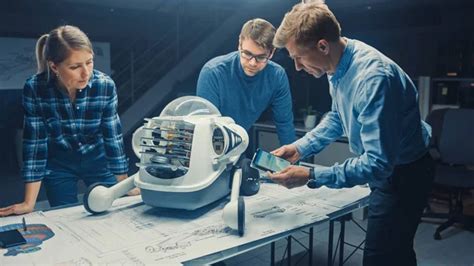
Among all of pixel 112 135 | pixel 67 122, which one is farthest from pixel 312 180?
pixel 67 122

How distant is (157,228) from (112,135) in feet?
1.78

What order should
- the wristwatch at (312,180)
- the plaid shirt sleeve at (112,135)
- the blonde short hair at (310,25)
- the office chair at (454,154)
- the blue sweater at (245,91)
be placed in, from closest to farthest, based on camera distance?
the blonde short hair at (310,25)
the wristwatch at (312,180)
the plaid shirt sleeve at (112,135)
the blue sweater at (245,91)
the office chair at (454,154)

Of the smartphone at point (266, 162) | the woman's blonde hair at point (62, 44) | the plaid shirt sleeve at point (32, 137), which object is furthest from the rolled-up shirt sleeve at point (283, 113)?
the plaid shirt sleeve at point (32, 137)

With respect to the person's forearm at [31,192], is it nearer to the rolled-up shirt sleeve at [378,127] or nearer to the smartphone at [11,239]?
the smartphone at [11,239]

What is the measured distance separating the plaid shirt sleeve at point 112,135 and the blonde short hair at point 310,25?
2.52 ft

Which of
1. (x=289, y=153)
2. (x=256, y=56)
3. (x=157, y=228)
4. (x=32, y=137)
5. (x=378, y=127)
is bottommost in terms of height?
(x=157, y=228)

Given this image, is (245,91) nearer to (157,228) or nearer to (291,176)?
(291,176)

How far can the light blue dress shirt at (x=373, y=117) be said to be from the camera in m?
1.18

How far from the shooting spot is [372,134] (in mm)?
1189

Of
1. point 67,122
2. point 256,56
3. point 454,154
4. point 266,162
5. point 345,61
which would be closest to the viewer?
point 345,61

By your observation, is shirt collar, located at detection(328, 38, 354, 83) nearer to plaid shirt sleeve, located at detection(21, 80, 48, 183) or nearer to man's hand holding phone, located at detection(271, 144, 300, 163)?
man's hand holding phone, located at detection(271, 144, 300, 163)

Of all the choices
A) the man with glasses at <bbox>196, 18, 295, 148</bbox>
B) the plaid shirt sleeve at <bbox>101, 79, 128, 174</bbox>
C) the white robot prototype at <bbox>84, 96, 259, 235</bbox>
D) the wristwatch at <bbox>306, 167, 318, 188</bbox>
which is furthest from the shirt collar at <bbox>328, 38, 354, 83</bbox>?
the plaid shirt sleeve at <bbox>101, 79, 128, 174</bbox>

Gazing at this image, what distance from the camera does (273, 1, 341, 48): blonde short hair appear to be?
4.13ft

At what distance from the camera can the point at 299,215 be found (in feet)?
4.81
